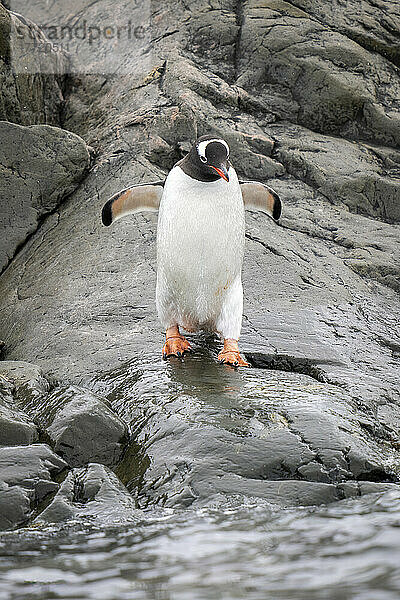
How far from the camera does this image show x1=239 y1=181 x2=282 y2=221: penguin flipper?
593 cm

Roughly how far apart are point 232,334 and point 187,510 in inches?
78.3

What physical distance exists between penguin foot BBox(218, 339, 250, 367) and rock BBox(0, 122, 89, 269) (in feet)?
11.4

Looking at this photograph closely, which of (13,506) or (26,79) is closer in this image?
(13,506)

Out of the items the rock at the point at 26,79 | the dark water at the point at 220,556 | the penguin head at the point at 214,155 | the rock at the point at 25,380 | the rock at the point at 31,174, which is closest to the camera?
the dark water at the point at 220,556

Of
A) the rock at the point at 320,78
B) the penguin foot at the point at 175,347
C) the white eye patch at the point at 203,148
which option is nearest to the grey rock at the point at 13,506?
the penguin foot at the point at 175,347

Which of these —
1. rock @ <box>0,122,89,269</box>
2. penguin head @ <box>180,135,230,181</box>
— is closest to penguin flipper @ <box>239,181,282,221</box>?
penguin head @ <box>180,135,230,181</box>

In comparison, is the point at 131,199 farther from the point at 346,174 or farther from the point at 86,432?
the point at 346,174

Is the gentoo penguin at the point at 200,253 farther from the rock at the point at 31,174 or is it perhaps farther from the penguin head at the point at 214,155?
the rock at the point at 31,174

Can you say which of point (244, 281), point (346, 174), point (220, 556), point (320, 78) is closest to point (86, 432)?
point (220, 556)

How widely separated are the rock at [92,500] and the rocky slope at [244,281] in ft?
0.05

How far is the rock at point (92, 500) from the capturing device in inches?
122

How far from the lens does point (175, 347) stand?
4977 mm

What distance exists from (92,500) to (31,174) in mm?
5097

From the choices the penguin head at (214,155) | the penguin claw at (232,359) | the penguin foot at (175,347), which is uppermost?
the penguin head at (214,155)
